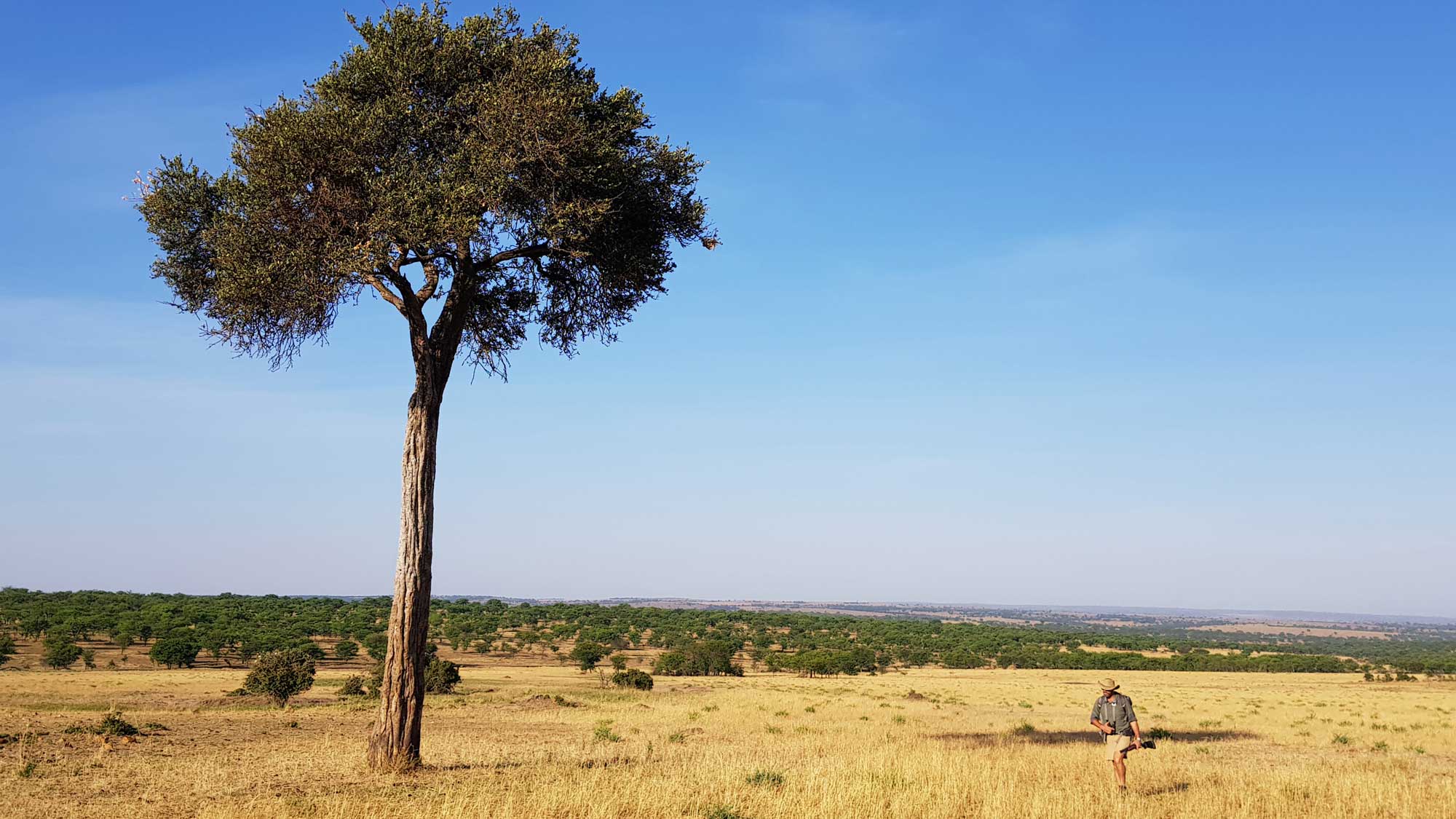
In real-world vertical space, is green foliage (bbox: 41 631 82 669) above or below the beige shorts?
below

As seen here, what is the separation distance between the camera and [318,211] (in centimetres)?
1524

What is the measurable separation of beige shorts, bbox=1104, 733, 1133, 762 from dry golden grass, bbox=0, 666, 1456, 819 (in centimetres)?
62

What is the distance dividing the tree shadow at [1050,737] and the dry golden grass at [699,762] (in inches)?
7.6

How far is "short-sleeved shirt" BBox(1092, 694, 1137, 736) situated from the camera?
15086 millimetres

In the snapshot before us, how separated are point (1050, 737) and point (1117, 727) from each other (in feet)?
40.0

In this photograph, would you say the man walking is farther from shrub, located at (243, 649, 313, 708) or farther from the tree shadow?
shrub, located at (243, 649, 313, 708)

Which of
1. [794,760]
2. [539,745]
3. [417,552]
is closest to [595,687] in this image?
[539,745]

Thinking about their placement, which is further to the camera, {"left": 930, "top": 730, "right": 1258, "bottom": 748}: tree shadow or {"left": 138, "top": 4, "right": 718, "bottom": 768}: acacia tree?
{"left": 930, "top": 730, "right": 1258, "bottom": 748}: tree shadow

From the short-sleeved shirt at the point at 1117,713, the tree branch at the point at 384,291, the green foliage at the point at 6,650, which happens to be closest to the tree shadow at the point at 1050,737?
the short-sleeved shirt at the point at 1117,713

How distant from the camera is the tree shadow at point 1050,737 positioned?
23.9 m

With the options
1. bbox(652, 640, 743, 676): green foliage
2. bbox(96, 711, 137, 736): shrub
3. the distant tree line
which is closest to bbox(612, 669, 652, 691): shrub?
the distant tree line

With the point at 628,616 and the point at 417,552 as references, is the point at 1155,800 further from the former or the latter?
the point at 628,616

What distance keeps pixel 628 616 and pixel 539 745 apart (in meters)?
130

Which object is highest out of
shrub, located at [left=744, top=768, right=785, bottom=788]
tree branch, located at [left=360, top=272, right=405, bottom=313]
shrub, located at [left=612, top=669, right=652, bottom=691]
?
tree branch, located at [left=360, top=272, right=405, bottom=313]
